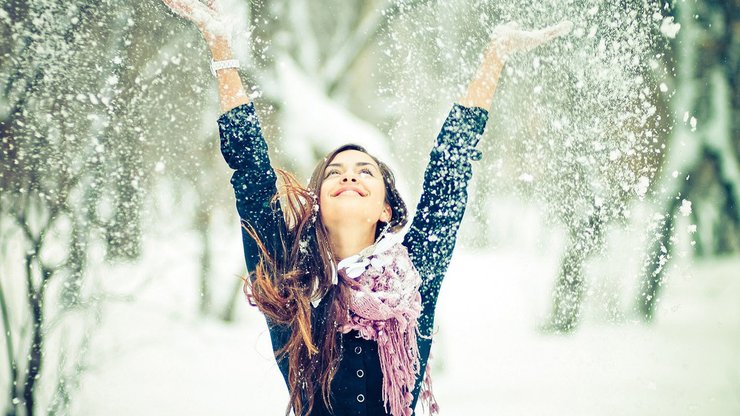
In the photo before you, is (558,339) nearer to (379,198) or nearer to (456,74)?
(456,74)

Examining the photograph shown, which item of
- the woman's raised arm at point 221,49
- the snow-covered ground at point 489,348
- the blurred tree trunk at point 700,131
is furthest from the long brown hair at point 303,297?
the blurred tree trunk at point 700,131

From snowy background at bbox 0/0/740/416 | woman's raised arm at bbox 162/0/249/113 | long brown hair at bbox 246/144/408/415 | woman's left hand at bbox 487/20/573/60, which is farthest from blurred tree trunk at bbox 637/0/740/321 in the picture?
woman's raised arm at bbox 162/0/249/113

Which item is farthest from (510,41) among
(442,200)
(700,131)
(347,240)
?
(700,131)

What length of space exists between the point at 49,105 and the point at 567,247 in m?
1.95

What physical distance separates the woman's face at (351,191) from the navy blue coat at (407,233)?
0.08 m

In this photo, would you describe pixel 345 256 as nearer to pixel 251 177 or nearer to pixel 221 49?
pixel 251 177

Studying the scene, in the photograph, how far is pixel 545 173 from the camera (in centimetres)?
192

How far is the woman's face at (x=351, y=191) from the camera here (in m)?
0.94

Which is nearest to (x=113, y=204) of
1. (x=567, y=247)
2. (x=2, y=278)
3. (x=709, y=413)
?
(x=2, y=278)

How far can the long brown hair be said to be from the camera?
0.88 metres

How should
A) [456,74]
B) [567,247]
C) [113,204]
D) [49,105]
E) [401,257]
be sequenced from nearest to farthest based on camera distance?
1. [401,257]
2. [49,105]
3. [113,204]
4. [456,74]
5. [567,247]

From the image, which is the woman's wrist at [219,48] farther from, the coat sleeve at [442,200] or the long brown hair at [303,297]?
the coat sleeve at [442,200]

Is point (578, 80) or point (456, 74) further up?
point (456, 74)

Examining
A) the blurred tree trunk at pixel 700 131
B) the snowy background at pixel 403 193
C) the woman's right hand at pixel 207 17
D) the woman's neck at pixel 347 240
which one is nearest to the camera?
the woman's right hand at pixel 207 17
